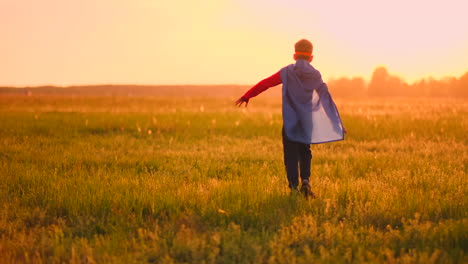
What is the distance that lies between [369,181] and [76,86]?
10662cm

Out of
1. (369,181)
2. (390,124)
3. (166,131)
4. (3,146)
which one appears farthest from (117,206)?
(390,124)

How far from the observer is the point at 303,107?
5.13m

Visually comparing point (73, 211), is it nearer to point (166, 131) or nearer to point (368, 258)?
point (368, 258)

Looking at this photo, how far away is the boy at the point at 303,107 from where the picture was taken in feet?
16.8

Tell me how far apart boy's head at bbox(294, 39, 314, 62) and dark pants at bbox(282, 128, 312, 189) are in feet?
3.39

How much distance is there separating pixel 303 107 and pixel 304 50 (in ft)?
2.48

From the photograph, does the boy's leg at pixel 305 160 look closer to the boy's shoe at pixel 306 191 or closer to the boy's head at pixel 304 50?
the boy's shoe at pixel 306 191

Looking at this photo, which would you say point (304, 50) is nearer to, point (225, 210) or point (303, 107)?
point (303, 107)

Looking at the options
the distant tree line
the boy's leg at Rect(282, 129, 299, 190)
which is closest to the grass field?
the boy's leg at Rect(282, 129, 299, 190)

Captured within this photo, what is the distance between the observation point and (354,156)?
856cm

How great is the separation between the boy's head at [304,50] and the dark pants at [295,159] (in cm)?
103

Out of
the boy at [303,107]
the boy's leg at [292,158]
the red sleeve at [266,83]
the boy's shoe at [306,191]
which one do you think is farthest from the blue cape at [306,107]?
the boy's shoe at [306,191]

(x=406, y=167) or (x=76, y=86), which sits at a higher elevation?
(x=76, y=86)

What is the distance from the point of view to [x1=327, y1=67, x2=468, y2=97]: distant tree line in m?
56.7
